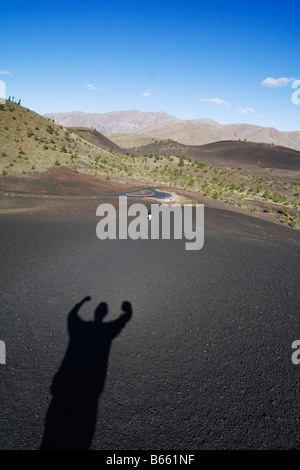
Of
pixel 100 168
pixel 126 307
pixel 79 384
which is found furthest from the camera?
pixel 100 168

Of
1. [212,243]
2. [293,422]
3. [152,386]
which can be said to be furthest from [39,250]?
[293,422]

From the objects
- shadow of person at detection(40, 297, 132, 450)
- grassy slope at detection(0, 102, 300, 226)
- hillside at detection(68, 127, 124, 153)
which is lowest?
shadow of person at detection(40, 297, 132, 450)

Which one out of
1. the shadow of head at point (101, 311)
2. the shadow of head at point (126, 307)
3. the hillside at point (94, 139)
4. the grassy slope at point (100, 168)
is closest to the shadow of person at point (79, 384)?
the shadow of head at point (101, 311)

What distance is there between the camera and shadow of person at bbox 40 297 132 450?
112 inches

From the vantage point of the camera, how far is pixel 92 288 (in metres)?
6.00

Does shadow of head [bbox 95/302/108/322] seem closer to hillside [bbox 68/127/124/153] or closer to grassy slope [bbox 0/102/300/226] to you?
grassy slope [bbox 0/102/300/226]

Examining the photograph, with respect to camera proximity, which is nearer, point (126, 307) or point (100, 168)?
point (126, 307)

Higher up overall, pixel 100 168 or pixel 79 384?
pixel 100 168

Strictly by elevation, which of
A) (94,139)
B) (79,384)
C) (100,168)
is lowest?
(79,384)

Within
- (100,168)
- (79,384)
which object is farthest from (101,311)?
(100,168)

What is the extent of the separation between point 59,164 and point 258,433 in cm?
2762

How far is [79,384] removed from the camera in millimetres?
3488

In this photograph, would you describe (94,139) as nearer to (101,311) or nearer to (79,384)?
(101,311)

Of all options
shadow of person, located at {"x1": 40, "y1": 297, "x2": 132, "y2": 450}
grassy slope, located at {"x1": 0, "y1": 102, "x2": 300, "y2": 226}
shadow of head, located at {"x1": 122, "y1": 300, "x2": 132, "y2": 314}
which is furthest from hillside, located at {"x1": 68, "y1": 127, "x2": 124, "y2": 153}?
shadow of person, located at {"x1": 40, "y1": 297, "x2": 132, "y2": 450}
